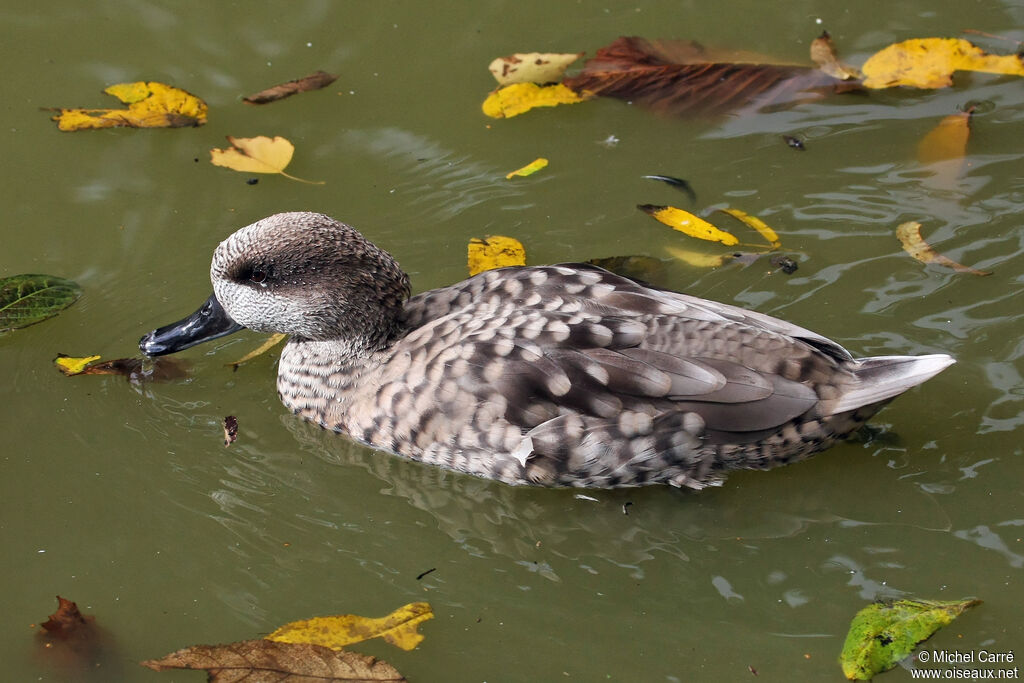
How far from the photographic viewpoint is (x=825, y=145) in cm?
603

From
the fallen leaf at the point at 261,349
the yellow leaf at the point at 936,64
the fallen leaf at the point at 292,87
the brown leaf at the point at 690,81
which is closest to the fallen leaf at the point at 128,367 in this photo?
the fallen leaf at the point at 261,349

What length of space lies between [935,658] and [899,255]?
224 cm

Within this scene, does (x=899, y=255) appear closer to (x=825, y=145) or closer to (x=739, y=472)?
(x=825, y=145)

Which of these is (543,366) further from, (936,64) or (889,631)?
(936,64)

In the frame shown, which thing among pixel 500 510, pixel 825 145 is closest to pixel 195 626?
pixel 500 510

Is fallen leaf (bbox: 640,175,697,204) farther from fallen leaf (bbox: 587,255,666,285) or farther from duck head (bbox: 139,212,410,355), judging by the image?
duck head (bbox: 139,212,410,355)

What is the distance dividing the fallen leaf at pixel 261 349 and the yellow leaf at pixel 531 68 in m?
2.12

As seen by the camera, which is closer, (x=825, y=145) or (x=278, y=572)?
(x=278, y=572)

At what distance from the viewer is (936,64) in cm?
624

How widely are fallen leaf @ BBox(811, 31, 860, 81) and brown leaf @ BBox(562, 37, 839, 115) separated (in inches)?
2.1

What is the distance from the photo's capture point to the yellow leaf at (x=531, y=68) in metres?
6.46

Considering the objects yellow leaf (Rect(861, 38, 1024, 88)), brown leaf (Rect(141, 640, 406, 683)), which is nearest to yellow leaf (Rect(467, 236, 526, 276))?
brown leaf (Rect(141, 640, 406, 683))

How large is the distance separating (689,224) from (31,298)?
3.29 metres

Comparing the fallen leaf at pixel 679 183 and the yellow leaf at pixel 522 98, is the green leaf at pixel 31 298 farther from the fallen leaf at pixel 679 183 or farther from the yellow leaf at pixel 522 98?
the fallen leaf at pixel 679 183
